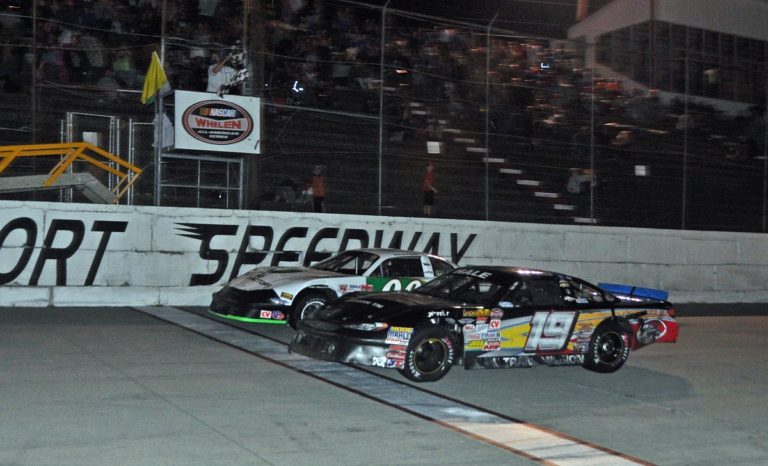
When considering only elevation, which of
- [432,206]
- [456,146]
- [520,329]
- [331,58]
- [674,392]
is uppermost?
[331,58]

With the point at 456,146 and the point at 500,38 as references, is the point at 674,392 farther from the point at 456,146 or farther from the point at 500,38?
the point at 500,38

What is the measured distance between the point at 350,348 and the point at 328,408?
1260 mm

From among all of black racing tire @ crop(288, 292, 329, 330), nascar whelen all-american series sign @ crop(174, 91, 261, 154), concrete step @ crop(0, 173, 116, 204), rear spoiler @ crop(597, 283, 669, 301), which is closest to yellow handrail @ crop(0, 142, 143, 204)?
concrete step @ crop(0, 173, 116, 204)

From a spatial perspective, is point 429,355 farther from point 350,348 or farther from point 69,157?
point 69,157

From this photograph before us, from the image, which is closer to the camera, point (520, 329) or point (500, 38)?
point (520, 329)

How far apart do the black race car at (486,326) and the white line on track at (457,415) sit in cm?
32

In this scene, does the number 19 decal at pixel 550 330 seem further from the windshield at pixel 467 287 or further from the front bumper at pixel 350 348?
the front bumper at pixel 350 348

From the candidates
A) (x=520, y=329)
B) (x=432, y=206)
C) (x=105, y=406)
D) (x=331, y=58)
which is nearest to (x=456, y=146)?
(x=432, y=206)

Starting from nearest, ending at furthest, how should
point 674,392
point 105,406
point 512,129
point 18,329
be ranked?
point 105,406 < point 674,392 < point 18,329 < point 512,129

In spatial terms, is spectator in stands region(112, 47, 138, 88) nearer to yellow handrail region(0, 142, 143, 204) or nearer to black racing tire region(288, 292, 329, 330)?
Answer: yellow handrail region(0, 142, 143, 204)

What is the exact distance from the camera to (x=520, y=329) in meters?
9.94

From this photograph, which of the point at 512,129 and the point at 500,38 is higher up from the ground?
the point at 500,38

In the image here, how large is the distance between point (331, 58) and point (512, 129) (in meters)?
4.53

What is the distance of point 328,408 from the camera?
781 cm
